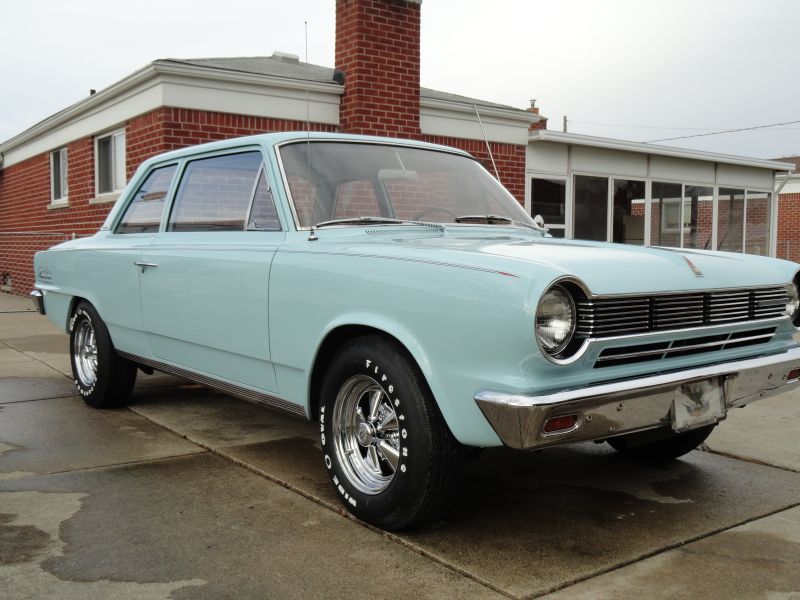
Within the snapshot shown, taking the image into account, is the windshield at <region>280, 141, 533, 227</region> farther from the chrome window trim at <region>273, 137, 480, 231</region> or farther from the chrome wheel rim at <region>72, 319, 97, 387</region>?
the chrome wheel rim at <region>72, 319, 97, 387</region>

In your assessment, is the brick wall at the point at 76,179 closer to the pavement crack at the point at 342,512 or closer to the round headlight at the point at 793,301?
the pavement crack at the point at 342,512

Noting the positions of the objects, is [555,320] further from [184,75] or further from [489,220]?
[184,75]

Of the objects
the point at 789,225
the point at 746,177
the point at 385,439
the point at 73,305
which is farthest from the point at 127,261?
the point at 789,225

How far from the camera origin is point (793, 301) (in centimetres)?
365

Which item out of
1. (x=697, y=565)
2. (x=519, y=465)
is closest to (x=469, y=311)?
(x=697, y=565)

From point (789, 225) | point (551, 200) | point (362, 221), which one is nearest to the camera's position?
point (362, 221)

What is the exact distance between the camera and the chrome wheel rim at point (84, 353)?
5.55 meters

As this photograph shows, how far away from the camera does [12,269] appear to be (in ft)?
50.4

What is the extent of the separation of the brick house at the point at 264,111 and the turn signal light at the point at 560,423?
542 centimetres

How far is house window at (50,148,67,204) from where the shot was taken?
13.1m

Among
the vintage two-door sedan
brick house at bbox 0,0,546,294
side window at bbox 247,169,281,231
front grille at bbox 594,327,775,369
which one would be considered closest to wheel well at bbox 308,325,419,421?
the vintage two-door sedan

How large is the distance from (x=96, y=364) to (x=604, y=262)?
369 cm

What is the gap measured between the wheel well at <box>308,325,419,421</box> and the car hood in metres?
0.31

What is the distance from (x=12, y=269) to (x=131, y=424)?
11833 millimetres
